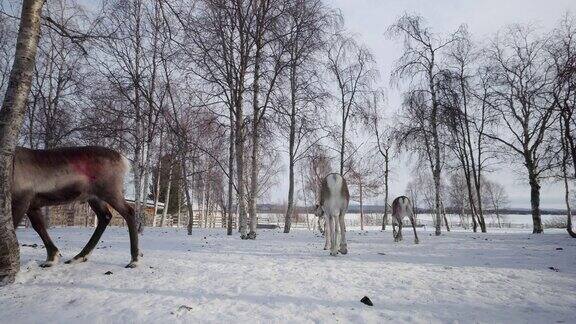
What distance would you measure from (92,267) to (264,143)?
538 inches

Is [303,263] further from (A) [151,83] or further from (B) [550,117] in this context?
(B) [550,117]

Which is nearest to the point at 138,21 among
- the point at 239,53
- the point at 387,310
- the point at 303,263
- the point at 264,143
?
the point at 239,53

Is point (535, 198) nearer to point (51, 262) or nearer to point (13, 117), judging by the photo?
point (51, 262)

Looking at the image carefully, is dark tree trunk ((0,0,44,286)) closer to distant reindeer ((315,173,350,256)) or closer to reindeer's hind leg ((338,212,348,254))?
distant reindeer ((315,173,350,256))

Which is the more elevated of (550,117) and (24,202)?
(550,117)

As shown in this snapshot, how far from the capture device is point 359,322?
150 inches

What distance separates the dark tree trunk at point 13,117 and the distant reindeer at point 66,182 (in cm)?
33

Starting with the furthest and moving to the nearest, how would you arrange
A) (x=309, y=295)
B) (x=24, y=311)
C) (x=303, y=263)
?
(x=303, y=263) → (x=309, y=295) → (x=24, y=311)

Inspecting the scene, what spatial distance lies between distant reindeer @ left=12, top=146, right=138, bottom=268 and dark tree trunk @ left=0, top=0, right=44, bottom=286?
33 cm

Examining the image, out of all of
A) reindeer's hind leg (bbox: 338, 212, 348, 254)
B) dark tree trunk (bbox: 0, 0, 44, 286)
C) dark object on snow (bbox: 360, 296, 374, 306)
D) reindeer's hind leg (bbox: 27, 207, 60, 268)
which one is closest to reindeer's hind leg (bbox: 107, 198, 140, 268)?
reindeer's hind leg (bbox: 27, 207, 60, 268)

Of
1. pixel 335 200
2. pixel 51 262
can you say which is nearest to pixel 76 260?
pixel 51 262

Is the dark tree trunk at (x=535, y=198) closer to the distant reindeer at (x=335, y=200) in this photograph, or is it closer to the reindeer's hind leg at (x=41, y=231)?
the distant reindeer at (x=335, y=200)

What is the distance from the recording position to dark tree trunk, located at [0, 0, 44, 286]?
185 inches

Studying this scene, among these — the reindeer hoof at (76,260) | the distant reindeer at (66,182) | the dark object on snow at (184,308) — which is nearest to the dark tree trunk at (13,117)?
the distant reindeer at (66,182)
